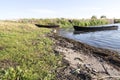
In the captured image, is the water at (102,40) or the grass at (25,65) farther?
the water at (102,40)

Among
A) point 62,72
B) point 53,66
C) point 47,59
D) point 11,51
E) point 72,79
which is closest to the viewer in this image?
point 72,79

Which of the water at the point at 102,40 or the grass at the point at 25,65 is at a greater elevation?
the grass at the point at 25,65

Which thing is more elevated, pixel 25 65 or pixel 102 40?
pixel 25 65

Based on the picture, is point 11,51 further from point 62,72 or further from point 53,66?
point 62,72

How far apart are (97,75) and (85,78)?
2.88 feet

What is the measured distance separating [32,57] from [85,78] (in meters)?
3.88

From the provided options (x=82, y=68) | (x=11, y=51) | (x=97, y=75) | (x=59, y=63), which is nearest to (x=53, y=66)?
(x=59, y=63)

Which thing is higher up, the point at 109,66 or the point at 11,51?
the point at 11,51

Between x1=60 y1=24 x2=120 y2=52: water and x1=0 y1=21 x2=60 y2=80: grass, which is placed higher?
x1=0 y1=21 x2=60 y2=80: grass

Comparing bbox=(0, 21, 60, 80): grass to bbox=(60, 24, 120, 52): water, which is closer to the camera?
bbox=(0, 21, 60, 80): grass

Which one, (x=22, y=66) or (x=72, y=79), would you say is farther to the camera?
(x=22, y=66)

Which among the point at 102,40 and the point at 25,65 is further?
the point at 102,40

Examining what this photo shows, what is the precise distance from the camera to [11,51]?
13.1m

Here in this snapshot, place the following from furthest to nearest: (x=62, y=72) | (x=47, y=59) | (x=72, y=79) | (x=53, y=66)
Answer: (x=47, y=59) → (x=53, y=66) → (x=62, y=72) → (x=72, y=79)
